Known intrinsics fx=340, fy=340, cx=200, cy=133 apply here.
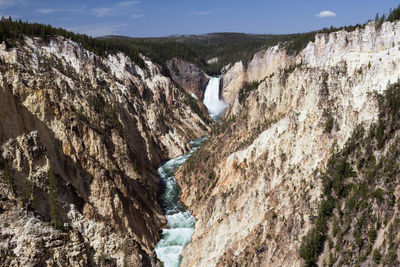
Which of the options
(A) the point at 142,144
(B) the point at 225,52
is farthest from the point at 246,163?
(B) the point at 225,52

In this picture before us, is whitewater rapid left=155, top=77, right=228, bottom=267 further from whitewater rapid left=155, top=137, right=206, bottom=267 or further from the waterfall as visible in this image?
the waterfall

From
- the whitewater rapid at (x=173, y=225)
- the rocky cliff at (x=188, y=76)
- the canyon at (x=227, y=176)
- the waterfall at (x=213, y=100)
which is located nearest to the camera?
the canyon at (x=227, y=176)

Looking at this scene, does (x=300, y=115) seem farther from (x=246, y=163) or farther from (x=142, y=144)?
(x=142, y=144)

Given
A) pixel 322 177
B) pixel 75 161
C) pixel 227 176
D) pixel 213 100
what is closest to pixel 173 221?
pixel 227 176

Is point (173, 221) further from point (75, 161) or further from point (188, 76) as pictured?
point (188, 76)

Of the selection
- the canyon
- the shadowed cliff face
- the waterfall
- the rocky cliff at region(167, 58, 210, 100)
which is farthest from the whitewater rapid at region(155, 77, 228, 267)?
the rocky cliff at region(167, 58, 210, 100)

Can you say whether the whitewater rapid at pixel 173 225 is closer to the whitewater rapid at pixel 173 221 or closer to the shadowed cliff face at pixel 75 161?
the whitewater rapid at pixel 173 221

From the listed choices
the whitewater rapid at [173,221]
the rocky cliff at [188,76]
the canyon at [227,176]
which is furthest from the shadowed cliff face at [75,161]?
the rocky cliff at [188,76]
